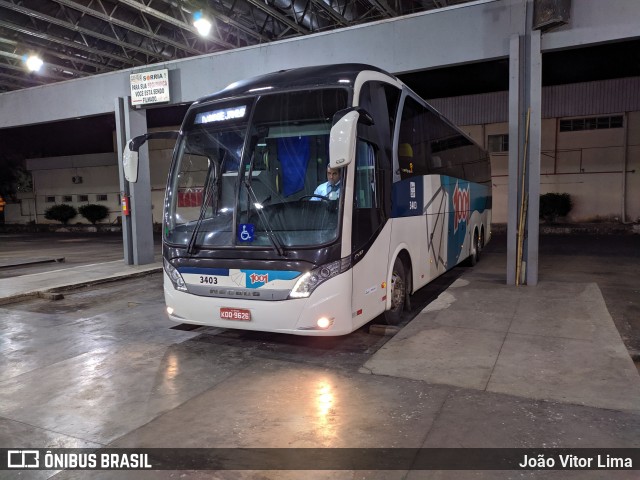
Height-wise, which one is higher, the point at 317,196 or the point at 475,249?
the point at 317,196

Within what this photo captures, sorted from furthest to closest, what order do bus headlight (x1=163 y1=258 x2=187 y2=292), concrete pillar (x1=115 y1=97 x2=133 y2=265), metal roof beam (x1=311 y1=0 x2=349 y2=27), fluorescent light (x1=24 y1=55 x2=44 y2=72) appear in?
concrete pillar (x1=115 y1=97 x2=133 y2=265) → fluorescent light (x1=24 y1=55 x2=44 y2=72) → metal roof beam (x1=311 y1=0 x2=349 y2=27) → bus headlight (x1=163 y1=258 x2=187 y2=292)

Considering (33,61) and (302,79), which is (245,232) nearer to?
(302,79)

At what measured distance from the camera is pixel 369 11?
12.9 metres

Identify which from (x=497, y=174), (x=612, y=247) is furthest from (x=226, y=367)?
(x=497, y=174)

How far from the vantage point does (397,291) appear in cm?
671

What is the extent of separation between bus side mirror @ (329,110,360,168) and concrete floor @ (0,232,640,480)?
7.28ft

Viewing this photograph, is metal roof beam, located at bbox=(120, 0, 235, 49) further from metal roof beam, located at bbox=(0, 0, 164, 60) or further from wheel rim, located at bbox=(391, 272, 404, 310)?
wheel rim, located at bbox=(391, 272, 404, 310)

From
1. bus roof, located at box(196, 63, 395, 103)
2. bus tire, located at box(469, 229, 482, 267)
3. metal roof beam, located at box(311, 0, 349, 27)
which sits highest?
metal roof beam, located at box(311, 0, 349, 27)

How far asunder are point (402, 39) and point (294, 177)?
549 cm

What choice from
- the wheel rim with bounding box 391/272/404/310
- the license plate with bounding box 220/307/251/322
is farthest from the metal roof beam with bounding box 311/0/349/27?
the license plate with bounding box 220/307/251/322

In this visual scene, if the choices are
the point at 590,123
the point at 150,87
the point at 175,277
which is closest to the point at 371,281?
the point at 175,277

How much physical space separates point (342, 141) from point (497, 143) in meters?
20.8

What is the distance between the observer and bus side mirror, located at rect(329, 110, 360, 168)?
4609 millimetres

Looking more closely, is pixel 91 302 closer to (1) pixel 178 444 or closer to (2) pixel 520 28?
(1) pixel 178 444
